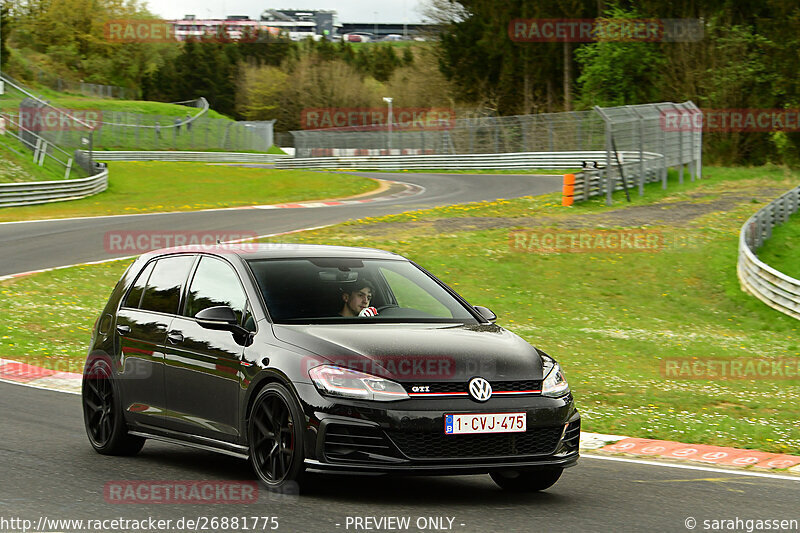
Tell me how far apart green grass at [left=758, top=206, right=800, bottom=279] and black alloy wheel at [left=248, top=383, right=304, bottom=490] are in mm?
22896

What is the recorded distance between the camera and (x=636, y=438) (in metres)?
9.88

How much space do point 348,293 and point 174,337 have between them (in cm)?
128

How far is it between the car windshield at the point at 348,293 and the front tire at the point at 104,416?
5.77 ft

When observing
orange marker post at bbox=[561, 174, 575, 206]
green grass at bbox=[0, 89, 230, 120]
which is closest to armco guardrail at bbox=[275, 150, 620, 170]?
orange marker post at bbox=[561, 174, 575, 206]

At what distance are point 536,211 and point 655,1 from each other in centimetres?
3465

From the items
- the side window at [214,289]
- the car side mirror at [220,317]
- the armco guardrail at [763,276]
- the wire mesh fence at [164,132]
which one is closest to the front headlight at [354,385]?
the car side mirror at [220,317]

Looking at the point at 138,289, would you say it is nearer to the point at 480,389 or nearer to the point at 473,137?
the point at 480,389

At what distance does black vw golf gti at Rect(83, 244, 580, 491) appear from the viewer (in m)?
6.46

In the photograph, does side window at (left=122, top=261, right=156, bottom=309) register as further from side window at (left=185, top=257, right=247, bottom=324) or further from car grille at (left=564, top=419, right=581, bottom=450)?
car grille at (left=564, top=419, right=581, bottom=450)

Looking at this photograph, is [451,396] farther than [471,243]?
No

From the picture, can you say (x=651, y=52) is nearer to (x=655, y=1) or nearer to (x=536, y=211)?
(x=655, y=1)

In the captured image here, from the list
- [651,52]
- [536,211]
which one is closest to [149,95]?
[651,52]

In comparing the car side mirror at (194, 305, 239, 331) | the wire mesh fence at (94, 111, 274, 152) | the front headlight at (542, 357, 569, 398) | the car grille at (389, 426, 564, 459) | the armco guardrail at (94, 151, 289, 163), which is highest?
the car side mirror at (194, 305, 239, 331)

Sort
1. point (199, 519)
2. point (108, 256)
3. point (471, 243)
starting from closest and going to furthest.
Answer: point (199, 519) < point (108, 256) < point (471, 243)
